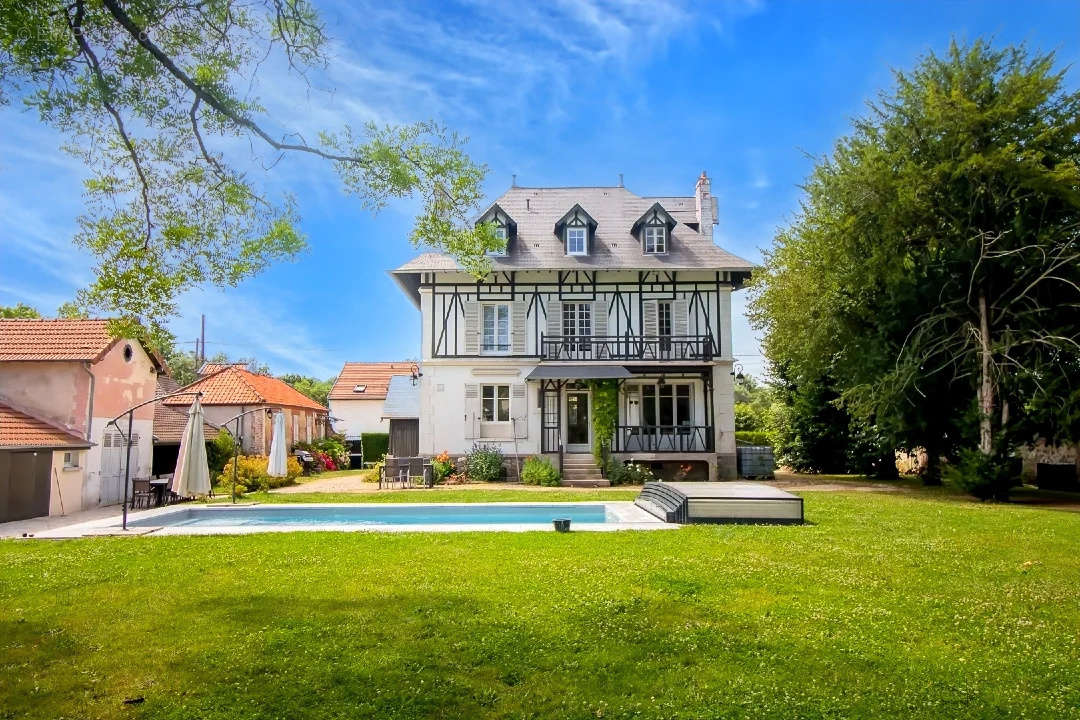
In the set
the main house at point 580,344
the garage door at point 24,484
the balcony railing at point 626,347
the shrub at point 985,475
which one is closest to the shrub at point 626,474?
the main house at point 580,344

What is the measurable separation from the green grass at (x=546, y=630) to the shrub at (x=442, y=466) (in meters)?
12.8

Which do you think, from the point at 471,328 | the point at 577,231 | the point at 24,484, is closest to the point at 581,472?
the point at 471,328

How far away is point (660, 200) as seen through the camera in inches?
1125

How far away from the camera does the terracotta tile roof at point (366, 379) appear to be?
4069 cm

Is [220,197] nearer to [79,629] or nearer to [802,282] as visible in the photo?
[79,629]

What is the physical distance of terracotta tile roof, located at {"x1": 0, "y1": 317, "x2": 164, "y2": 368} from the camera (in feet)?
52.6

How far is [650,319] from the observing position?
24812 millimetres

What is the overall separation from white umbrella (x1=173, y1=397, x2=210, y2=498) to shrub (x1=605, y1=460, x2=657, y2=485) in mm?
11673

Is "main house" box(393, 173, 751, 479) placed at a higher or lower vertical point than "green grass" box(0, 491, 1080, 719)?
higher

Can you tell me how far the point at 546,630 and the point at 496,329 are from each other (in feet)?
63.9

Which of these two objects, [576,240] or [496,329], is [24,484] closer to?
[496,329]

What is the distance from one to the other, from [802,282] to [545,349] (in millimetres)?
Result: 8577

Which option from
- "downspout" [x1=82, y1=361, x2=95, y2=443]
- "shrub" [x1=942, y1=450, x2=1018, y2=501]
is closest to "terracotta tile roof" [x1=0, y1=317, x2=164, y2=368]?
"downspout" [x1=82, y1=361, x2=95, y2=443]

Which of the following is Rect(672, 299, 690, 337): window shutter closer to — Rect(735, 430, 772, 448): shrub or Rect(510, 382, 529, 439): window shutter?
Rect(510, 382, 529, 439): window shutter
